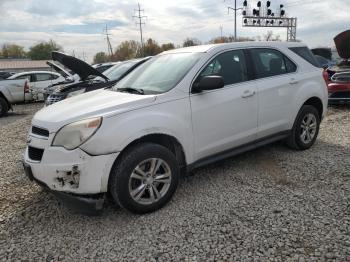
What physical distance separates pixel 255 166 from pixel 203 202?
4.38 feet

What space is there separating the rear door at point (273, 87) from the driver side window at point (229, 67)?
0.72ft

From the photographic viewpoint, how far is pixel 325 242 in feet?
9.45

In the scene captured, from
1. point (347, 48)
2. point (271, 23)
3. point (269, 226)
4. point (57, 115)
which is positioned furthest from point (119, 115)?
point (271, 23)

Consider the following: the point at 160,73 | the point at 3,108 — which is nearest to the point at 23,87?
the point at 3,108

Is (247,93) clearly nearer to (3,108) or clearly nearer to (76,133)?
(76,133)

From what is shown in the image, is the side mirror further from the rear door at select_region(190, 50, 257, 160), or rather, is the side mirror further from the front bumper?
the front bumper

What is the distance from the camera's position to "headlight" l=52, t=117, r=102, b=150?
3.08 meters

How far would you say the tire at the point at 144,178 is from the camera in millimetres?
3234

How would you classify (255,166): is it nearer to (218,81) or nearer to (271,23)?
(218,81)

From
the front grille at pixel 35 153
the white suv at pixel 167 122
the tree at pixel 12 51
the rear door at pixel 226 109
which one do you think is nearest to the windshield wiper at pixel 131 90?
the white suv at pixel 167 122

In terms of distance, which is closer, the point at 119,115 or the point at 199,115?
the point at 119,115

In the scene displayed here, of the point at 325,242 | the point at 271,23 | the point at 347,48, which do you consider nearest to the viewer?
the point at 325,242

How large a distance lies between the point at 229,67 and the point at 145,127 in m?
1.56

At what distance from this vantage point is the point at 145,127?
10.9 feet
